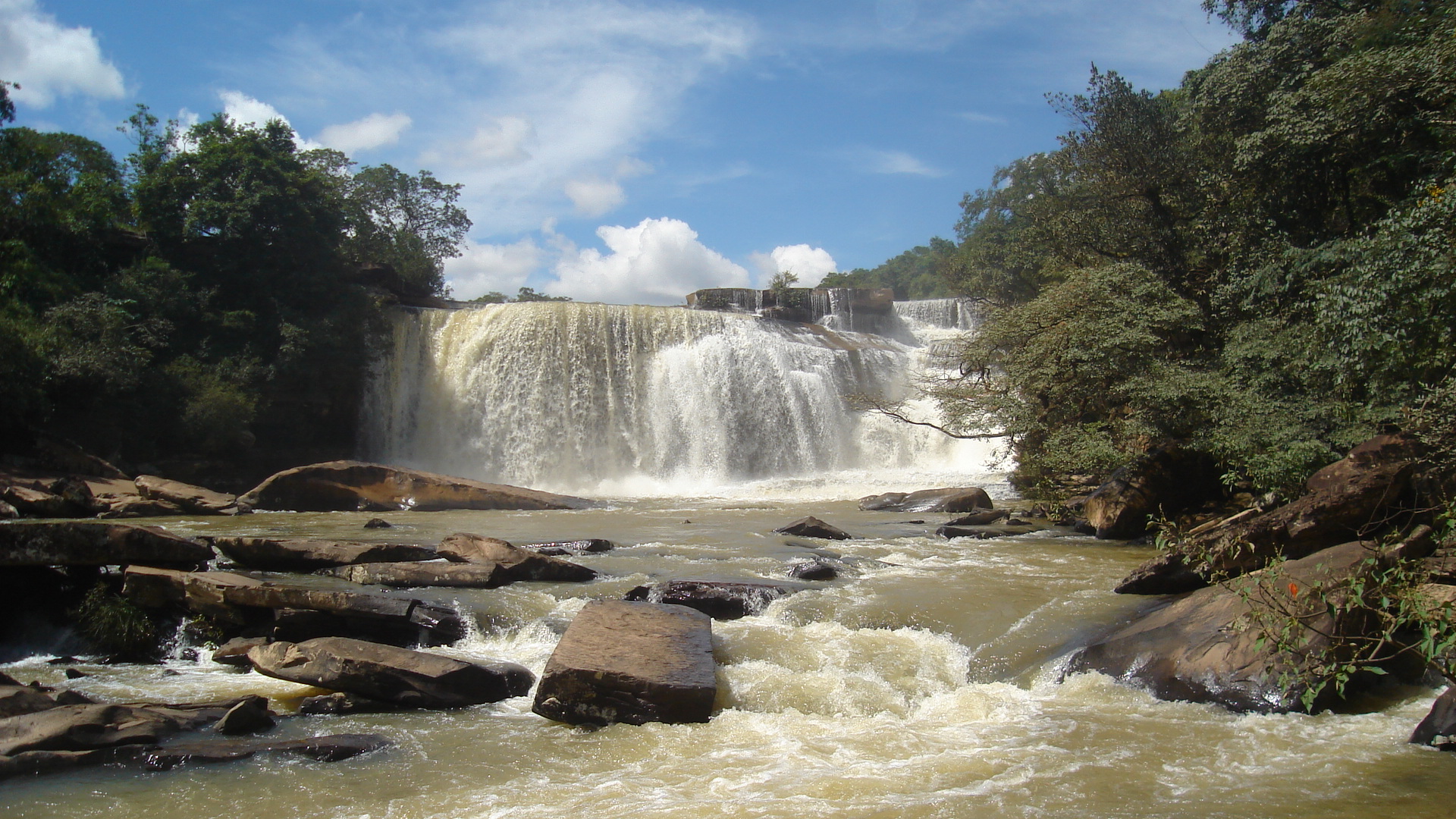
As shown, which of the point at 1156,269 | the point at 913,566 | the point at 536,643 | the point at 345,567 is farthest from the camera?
the point at 1156,269

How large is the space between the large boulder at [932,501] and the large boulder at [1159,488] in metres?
4.04

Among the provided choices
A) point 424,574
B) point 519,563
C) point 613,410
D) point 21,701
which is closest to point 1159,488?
point 519,563

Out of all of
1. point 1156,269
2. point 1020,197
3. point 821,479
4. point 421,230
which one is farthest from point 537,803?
point 1020,197

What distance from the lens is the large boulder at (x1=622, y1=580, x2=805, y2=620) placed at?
7.94 meters

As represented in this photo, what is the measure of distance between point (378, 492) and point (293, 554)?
9495mm

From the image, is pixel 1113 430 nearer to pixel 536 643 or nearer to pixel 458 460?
pixel 536 643

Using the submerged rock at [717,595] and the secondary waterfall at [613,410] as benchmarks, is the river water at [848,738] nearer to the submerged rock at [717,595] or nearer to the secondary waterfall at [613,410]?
the submerged rock at [717,595]

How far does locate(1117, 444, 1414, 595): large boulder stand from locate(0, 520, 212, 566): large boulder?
383 inches

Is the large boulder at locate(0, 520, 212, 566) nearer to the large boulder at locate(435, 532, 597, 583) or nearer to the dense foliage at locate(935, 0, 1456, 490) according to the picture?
the large boulder at locate(435, 532, 597, 583)

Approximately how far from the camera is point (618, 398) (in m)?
25.7

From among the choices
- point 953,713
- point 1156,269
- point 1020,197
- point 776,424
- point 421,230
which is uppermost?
point 1020,197

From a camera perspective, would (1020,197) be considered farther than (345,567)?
Yes

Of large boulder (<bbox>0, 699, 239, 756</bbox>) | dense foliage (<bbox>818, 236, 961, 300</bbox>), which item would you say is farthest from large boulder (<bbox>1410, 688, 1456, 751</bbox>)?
dense foliage (<bbox>818, 236, 961, 300</bbox>)

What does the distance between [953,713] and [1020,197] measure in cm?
5064
